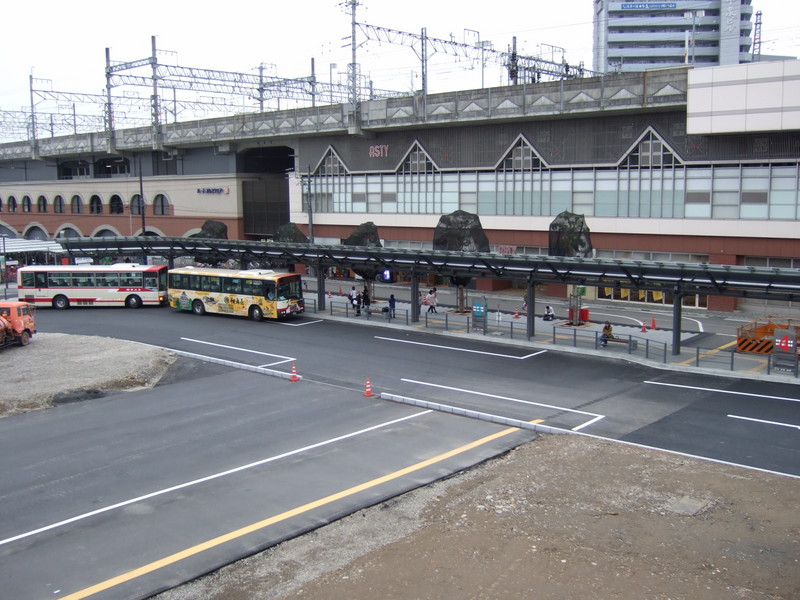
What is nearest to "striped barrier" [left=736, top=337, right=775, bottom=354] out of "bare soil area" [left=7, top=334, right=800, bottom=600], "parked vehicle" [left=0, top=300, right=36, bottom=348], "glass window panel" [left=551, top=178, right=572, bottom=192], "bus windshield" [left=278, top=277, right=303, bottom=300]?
"bare soil area" [left=7, top=334, right=800, bottom=600]

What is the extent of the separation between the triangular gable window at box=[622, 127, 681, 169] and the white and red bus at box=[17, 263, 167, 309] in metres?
28.3

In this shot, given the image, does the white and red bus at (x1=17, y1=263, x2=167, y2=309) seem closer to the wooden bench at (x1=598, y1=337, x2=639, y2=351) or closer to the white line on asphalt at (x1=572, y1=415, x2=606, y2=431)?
the wooden bench at (x1=598, y1=337, x2=639, y2=351)

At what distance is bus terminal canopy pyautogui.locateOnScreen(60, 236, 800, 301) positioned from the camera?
79.9ft

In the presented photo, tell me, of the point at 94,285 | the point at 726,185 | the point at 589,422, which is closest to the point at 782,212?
the point at 726,185

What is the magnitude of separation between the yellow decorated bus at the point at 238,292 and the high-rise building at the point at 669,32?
7419 centimetres

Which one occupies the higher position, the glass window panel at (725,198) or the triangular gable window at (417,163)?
the triangular gable window at (417,163)

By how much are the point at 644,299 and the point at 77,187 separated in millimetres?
62945

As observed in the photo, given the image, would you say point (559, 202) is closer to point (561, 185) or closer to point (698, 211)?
point (561, 185)

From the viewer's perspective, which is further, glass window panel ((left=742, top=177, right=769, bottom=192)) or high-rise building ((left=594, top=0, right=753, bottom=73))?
high-rise building ((left=594, top=0, right=753, bottom=73))

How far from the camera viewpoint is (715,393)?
73.0ft

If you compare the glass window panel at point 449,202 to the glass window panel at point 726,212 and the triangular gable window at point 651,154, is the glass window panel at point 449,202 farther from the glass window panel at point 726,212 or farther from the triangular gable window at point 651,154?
the glass window panel at point 726,212

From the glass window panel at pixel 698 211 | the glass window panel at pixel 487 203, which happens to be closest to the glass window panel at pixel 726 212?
the glass window panel at pixel 698 211

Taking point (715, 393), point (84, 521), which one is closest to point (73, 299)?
point (84, 521)

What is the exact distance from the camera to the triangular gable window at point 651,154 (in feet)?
135
